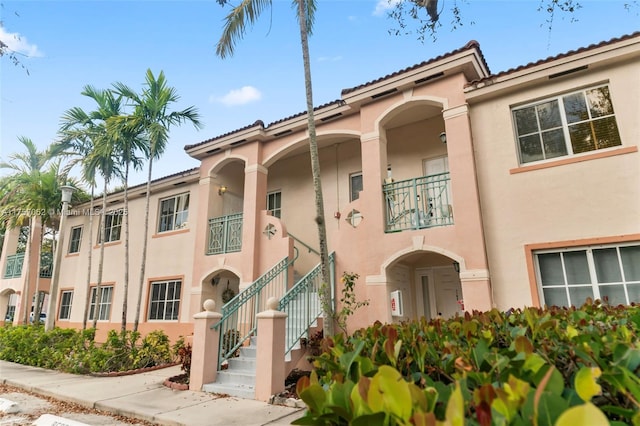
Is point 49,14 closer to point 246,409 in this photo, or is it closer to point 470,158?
point 246,409

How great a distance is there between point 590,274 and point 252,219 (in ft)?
27.0

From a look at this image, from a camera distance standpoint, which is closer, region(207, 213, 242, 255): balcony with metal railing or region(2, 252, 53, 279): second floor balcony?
region(207, 213, 242, 255): balcony with metal railing

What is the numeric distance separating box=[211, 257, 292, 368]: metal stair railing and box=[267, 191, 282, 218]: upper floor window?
12.1 ft

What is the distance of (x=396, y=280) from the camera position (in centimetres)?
877

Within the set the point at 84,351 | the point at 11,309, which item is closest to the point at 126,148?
the point at 84,351

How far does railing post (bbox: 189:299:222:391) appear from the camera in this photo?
727 centimetres

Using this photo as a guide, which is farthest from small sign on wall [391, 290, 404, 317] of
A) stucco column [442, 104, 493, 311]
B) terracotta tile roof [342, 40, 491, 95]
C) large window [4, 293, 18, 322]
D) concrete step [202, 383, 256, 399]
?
large window [4, 293, 18, 322]

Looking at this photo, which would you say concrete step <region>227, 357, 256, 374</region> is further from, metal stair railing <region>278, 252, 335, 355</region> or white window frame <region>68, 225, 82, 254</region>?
white window frame <region>68, 225, 82, 254</region>

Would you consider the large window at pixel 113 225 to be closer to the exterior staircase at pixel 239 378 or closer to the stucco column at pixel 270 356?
the exterior staircase at pixel 239 378

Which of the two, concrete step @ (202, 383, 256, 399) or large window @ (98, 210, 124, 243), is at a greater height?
large window @ (98, 210, 124, 243)

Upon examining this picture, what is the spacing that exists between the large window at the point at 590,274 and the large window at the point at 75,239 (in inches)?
740

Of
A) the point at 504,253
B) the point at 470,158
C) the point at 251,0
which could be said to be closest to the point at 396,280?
the point at 504,253

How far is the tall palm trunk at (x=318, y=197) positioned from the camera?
22.3ft

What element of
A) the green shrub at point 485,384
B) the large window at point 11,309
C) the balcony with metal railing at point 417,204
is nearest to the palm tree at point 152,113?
the balcony with metal railing at point 417,204
